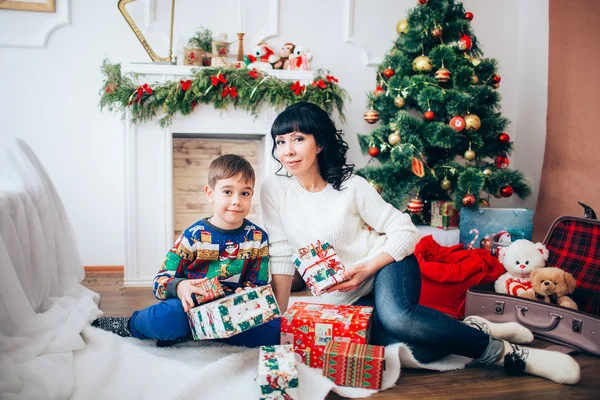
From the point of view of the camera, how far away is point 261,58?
302 cm

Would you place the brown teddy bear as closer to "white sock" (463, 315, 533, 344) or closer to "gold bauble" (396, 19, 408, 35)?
"white sock" (463, 315, 533, 344)

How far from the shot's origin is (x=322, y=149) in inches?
73.2

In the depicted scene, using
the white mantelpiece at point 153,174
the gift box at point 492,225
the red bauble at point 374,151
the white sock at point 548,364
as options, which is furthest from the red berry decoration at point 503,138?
the white sock at point 548,364

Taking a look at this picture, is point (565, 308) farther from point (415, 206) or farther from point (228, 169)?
point (228, 169)

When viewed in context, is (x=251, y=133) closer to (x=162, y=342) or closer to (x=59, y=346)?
(x=162, y=342)

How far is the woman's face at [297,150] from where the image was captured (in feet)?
5.82

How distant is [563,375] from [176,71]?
239cm

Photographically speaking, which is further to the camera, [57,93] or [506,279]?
[57,93]

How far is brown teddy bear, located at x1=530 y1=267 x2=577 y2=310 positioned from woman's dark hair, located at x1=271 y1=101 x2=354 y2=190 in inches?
36.7

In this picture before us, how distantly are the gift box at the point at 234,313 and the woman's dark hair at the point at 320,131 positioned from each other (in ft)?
1.78

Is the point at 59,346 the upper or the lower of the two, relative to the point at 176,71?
lower

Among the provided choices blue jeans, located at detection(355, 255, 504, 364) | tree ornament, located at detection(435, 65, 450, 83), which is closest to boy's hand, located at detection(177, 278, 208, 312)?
blue jeans, located at detection(355, 255, 504, 364)

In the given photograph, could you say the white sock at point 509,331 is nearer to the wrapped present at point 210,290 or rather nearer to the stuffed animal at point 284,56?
the wrapped present at point 210,290

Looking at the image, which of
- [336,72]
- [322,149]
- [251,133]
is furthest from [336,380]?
[336,72]
